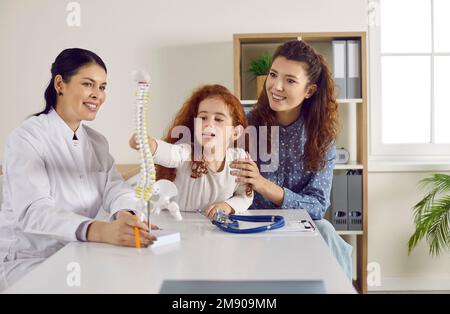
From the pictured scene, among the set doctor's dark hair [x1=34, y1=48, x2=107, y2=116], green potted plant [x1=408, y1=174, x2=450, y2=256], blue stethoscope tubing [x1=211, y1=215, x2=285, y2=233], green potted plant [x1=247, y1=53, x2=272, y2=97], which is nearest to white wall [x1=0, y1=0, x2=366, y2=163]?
green potted plant [x1=247, y1=53, x2=272, y2=97]

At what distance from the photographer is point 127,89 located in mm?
3477

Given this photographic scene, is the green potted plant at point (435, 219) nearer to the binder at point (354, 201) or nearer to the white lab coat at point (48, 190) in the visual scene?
the binder at point (354, 201)

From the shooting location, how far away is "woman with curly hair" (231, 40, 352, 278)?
7.25 feet

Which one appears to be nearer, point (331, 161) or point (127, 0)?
point (331, 161)

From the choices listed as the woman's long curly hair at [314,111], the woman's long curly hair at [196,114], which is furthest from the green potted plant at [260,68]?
the woman's long curly hair at [196,114]

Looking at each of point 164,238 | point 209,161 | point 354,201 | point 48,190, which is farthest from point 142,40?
point 164,238

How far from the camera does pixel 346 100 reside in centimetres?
319

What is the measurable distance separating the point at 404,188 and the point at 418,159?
24 centimetres

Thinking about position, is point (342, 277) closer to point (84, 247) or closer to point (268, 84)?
point (84, 247)

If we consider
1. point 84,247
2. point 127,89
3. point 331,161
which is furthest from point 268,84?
point 127,89

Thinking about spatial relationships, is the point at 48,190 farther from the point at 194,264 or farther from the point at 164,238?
the point at 194,264

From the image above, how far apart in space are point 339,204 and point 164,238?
2.05 metres

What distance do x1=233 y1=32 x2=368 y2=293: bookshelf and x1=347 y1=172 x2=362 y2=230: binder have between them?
2 centimetres

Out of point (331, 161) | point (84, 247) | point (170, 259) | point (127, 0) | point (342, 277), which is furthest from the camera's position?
point (127, 0)
